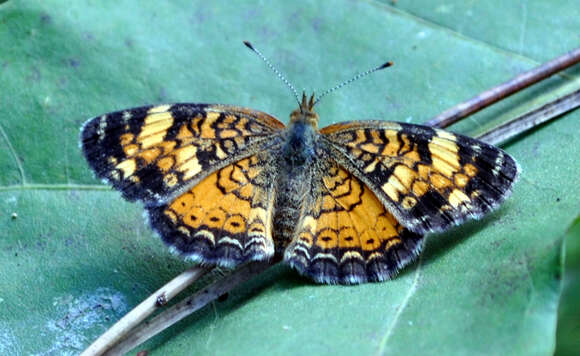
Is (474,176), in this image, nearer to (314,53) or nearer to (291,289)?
(291,289)

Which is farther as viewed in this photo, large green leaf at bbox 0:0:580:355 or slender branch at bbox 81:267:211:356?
slender branch at bbox 81:267:211:356

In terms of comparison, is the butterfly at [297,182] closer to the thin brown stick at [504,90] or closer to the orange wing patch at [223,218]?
the orange wing patch at [223,218]

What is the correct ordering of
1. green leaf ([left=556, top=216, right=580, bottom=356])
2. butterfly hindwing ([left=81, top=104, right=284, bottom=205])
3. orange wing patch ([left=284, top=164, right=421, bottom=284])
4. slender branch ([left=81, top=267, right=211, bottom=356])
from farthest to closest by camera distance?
green leaf ([left=556, top=216, right=580, bottom=356]), butterfly hindwing ([left=81, top=104, right=284, bottom=205]), orange wing patch ([left=284, top=164, right=421, bottom=284]), slender branch ([left=81, top=267, right=211, bottom=356])

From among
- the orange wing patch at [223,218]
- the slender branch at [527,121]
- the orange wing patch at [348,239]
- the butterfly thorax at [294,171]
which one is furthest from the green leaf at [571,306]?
the orange wing patch at [223,218]

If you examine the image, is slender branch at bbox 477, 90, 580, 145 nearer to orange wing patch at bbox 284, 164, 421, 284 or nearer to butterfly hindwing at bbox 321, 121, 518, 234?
butterfly hindwing at bbox 321, 121, 518, 234

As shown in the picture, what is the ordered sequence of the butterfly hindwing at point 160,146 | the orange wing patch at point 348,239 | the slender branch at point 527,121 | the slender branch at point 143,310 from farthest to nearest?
the slender branch at point 527,121, the butterfly hindwing at point 160,146, the orange wing patch at point 348,239, the slender branch at point 143,310

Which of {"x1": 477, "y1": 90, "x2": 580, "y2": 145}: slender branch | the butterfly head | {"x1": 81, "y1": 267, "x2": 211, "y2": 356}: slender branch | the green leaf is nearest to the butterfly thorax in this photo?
the butterfly head
